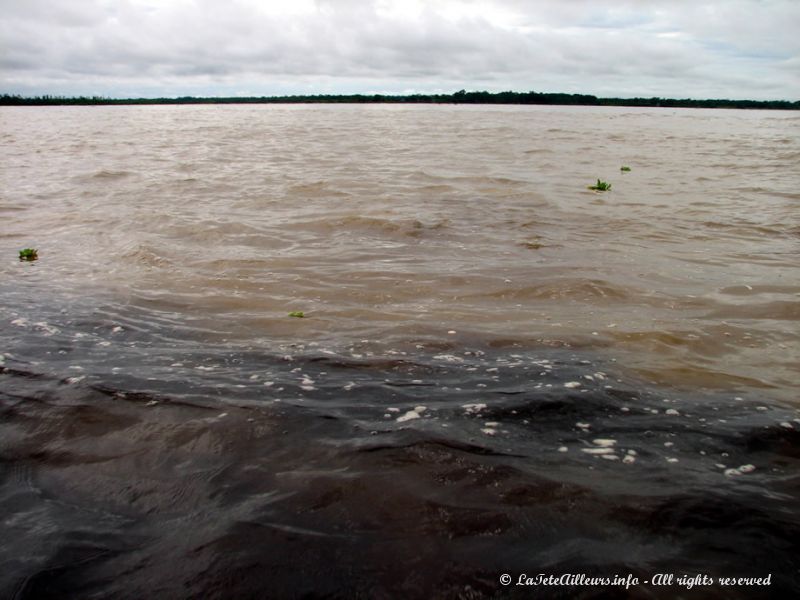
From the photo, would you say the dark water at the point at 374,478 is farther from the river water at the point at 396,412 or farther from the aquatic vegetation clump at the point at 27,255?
the aquatic vegetation clump at the point at 27,255

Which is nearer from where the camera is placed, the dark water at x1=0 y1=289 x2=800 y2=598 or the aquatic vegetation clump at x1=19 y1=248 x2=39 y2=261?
the dark water at x1=0 y1=289 x2=800 y2=598

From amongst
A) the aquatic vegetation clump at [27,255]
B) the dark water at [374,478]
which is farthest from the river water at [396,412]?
the aquatic vegetation clump at [27,255]

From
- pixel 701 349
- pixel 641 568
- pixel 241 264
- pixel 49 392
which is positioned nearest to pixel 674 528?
pixel 641 568

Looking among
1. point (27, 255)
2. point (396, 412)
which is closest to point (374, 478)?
point (396, 412)

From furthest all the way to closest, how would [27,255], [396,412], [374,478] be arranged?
[27,255] < [396,412] < [374,478]

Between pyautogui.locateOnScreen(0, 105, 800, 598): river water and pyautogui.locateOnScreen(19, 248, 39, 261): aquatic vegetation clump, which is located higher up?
pyautogui.locateOnScreen(19, 248, 39, 261): aquatic vegetation clump

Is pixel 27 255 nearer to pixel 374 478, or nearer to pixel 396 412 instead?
A: pixel 396 412

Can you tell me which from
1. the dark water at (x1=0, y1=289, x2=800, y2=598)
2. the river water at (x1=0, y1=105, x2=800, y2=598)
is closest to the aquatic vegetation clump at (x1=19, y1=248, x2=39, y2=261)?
the river water at (x1=0, y1=105, x2=800, y2=598)

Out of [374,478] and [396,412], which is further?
[396,412]

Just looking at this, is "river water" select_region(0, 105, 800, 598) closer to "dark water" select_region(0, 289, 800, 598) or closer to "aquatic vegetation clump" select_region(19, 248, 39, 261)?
"dark water" select_region(0, 289, 800, 598)

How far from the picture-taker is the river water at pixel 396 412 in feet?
7.74

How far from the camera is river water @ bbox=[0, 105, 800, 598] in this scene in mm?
2359

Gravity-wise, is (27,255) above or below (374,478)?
above

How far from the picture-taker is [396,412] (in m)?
3.56
